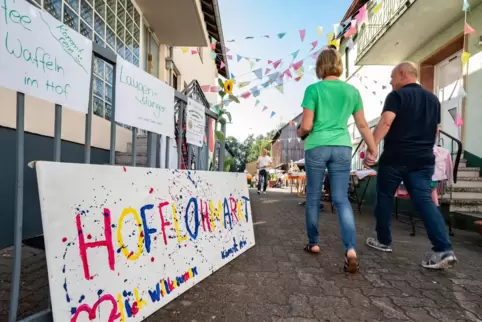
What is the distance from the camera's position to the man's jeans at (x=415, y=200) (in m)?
2.63

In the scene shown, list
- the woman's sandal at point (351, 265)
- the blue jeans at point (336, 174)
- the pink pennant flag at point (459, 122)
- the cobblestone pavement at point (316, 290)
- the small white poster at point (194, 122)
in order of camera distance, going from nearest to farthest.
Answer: the cobblestone pavement at point (316, 290)
the woman's sandal at point (351, 265)
the blue jeans at point (336, 174)
the small white poster at point (194, 122)
the pink pennant flag at point (459, 122)

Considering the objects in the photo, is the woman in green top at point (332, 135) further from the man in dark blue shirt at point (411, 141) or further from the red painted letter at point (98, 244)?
the red painted letter at point (98, 244)

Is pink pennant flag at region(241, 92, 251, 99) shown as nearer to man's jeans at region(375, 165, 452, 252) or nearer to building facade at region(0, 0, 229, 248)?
building facade at region(0, 0, 229, 248)

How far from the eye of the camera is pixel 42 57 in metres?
1.34

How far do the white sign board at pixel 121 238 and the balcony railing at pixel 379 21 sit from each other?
6.85 metres

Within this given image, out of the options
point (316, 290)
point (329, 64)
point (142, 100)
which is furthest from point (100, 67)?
point (316, 290)

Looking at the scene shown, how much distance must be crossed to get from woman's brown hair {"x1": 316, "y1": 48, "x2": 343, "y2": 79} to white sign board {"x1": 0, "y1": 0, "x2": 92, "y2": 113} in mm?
1962

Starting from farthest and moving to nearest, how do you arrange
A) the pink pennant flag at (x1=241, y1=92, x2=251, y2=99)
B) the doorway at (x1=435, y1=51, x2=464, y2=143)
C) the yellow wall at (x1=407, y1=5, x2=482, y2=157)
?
the pink pennant flag at (x1=241, y1=92, x2=251, y2=99), the doorway at (x1=435, y1=51, x2=464, y2=143), the yellow wall at (x1=407, y1=5, x2=482, y2=157)

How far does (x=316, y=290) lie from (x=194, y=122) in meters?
1.79

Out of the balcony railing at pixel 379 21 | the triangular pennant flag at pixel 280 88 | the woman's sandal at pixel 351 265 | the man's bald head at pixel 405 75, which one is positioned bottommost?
the woman's sandal at pixel 351 265

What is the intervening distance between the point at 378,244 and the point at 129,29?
19.4 feet

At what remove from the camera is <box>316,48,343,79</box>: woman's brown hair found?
9.27 feet

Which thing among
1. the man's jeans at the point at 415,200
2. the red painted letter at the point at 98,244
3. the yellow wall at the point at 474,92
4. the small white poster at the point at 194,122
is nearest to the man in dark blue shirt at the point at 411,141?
the man's jeans at the point at 415,200

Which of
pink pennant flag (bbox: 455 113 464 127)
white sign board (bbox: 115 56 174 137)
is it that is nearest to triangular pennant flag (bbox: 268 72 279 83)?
pink pennant flag (bbox: 455 113 464 127)
